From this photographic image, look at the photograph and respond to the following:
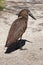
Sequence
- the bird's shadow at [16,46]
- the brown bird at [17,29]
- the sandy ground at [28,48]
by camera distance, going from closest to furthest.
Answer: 1. the sandy ground at [28,48]
2. the brown bird at [17,29]
3. the bird's shadow at [16,46]

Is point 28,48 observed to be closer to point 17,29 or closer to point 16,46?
point 16,46

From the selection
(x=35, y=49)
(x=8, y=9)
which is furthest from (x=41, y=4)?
(x=35, y=49)

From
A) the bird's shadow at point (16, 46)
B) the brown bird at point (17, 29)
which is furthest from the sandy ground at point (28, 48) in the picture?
the brown bird at point (17, 29)

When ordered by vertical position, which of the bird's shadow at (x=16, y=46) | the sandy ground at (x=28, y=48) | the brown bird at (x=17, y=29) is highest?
the brown bird at (x=17, y=29)

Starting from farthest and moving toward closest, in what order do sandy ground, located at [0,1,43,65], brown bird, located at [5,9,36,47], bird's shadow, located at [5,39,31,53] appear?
bird's shadow, located at [5,39,31,53], brown bird, located at [5,9,36,47], sandy ground, located at [0,1,43,65]

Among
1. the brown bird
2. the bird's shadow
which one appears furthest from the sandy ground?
the brown bird

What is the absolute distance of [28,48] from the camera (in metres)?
8.57

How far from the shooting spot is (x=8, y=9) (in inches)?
487

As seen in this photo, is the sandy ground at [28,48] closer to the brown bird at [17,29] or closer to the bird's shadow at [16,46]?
the bird's shadow at [16,46]

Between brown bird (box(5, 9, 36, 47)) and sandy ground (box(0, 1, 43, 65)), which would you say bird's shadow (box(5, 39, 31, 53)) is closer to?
sandy ground (box(0, 1, 43, 65))

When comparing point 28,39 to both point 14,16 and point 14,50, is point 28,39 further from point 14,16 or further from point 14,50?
point 14,16

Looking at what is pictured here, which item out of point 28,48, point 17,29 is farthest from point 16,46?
point 17,29

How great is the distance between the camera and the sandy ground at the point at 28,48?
7.67 m

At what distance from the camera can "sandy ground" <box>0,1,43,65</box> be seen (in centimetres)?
767
